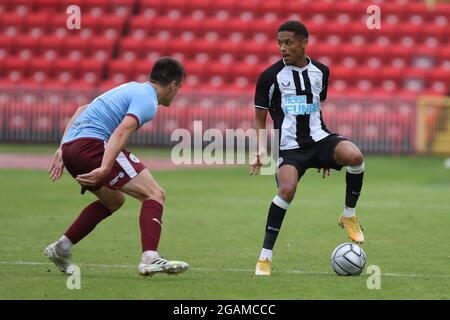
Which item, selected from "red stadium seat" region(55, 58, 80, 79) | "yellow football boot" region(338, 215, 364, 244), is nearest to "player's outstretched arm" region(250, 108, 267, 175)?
"yellow football boot" region(338, 215, 364, 244)

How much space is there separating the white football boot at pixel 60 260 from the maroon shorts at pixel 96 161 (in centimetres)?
66

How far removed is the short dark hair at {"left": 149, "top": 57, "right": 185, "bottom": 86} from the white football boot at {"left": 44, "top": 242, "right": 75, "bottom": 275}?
1710 millimetres

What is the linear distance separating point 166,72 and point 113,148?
0.84 metres

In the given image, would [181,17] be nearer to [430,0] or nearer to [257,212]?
[430,0]

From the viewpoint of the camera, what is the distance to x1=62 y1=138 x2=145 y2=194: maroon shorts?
27.5ft

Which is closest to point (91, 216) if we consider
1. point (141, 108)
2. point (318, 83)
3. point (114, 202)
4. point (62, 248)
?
point (114, 202)

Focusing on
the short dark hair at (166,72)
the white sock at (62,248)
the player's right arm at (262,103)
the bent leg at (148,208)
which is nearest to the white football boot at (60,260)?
the white sock at (62,248)

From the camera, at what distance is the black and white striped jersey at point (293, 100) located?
30.8 ft

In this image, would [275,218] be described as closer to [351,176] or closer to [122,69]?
[351,176]

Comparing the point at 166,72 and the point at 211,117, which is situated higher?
the point at 166,72

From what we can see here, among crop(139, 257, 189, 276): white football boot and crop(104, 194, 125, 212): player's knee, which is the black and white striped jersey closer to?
crop(104, 194, 125, 212): player's knee

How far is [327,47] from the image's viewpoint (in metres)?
28.8

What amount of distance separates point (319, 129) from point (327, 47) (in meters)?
19.6

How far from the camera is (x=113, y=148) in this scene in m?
8.12
